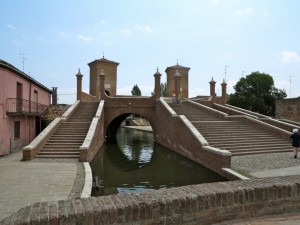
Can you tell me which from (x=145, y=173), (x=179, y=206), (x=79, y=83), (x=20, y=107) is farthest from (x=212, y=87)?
(x=179, y=206)

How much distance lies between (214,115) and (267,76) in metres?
22.0

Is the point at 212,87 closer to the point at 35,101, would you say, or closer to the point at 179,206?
the point at 35,101

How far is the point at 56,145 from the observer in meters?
15.3

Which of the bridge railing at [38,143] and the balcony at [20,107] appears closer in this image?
the bridge railing at [38,143]

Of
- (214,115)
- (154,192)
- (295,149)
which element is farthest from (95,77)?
(154,192)

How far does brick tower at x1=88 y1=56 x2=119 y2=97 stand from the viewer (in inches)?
1444

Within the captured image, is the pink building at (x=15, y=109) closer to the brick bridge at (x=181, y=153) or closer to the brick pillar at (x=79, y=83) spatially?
the brick bridge at (x=181, y=153)

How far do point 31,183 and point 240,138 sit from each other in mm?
11699

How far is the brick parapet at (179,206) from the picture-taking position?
3.09 m

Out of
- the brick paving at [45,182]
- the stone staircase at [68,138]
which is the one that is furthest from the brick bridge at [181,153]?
the brick paving at [45,182]

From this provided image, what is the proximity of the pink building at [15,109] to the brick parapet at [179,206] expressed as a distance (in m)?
14.0

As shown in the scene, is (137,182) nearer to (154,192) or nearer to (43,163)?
(43,163)

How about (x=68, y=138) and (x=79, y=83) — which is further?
(x=79, y=83)

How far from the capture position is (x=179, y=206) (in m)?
3.61
